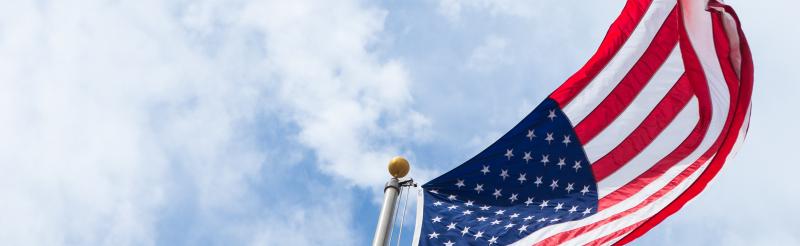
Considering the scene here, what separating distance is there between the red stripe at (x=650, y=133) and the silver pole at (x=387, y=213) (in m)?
2.75

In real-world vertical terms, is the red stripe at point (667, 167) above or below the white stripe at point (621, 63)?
below

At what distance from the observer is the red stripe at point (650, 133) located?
489 inches

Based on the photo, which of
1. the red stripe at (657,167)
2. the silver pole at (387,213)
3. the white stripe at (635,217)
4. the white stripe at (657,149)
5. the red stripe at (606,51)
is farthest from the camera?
the red stripe at (606,51)

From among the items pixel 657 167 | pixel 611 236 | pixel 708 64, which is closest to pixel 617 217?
pixel 611 236

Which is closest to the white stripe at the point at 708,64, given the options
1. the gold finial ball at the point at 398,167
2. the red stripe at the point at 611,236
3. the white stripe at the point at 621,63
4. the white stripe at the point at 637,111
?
the white stripe at the point at 637,111

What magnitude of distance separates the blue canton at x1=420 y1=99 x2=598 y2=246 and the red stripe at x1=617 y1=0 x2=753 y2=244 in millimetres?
741

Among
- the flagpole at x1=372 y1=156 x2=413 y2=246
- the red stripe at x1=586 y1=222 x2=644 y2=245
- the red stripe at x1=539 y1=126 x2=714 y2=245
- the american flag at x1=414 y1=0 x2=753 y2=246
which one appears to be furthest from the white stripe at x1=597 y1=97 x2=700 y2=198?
the flagpole at x1=372 y1=156 x2=413 y2=246

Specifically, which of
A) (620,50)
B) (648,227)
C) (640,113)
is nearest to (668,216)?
(648,227)

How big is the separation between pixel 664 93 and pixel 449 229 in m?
3.54

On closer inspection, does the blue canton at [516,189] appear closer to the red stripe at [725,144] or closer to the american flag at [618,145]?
the american flag at [618,145]

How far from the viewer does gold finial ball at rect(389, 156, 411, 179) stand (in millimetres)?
11734

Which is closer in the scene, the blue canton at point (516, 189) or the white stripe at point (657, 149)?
the blue canton at point (516, 189)

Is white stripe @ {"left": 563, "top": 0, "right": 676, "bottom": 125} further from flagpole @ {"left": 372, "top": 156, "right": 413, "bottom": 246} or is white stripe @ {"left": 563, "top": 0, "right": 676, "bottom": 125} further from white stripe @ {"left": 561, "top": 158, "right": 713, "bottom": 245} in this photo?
flagpole @ {"left": 372, "top": 156, "right": 413, "bottom": 246}

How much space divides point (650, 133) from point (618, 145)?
454 millimetres
